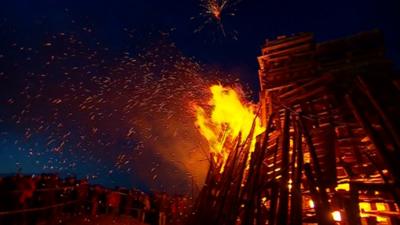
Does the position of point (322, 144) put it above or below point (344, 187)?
above

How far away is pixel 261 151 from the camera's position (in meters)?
7.48

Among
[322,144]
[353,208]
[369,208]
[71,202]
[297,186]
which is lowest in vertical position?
[71,202]

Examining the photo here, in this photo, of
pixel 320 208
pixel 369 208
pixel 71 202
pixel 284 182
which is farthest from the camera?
pixel 71 202

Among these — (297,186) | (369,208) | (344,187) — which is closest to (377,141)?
(297,186)

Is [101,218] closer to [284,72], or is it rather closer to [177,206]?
[177,206]

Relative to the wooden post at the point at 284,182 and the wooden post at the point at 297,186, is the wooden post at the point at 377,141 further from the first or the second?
the wooden post at the point at 284,182

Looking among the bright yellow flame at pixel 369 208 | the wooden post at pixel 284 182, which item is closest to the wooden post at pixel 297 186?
the wooden post at pixel 284 182

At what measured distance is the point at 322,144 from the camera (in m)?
7.72

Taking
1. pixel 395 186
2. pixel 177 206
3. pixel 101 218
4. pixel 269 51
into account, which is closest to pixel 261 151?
pixel 395 186

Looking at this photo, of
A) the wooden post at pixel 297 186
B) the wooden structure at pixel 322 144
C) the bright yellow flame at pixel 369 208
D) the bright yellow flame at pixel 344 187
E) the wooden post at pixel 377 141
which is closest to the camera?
the wooden post at pixel 377 141

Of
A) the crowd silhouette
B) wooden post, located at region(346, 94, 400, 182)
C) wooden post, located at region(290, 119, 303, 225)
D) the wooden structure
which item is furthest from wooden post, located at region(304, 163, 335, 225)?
the crowd silhouette

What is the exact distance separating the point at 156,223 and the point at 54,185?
20.8 feet

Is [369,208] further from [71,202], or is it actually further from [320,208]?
[71,202]

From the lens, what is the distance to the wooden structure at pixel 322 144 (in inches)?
237
